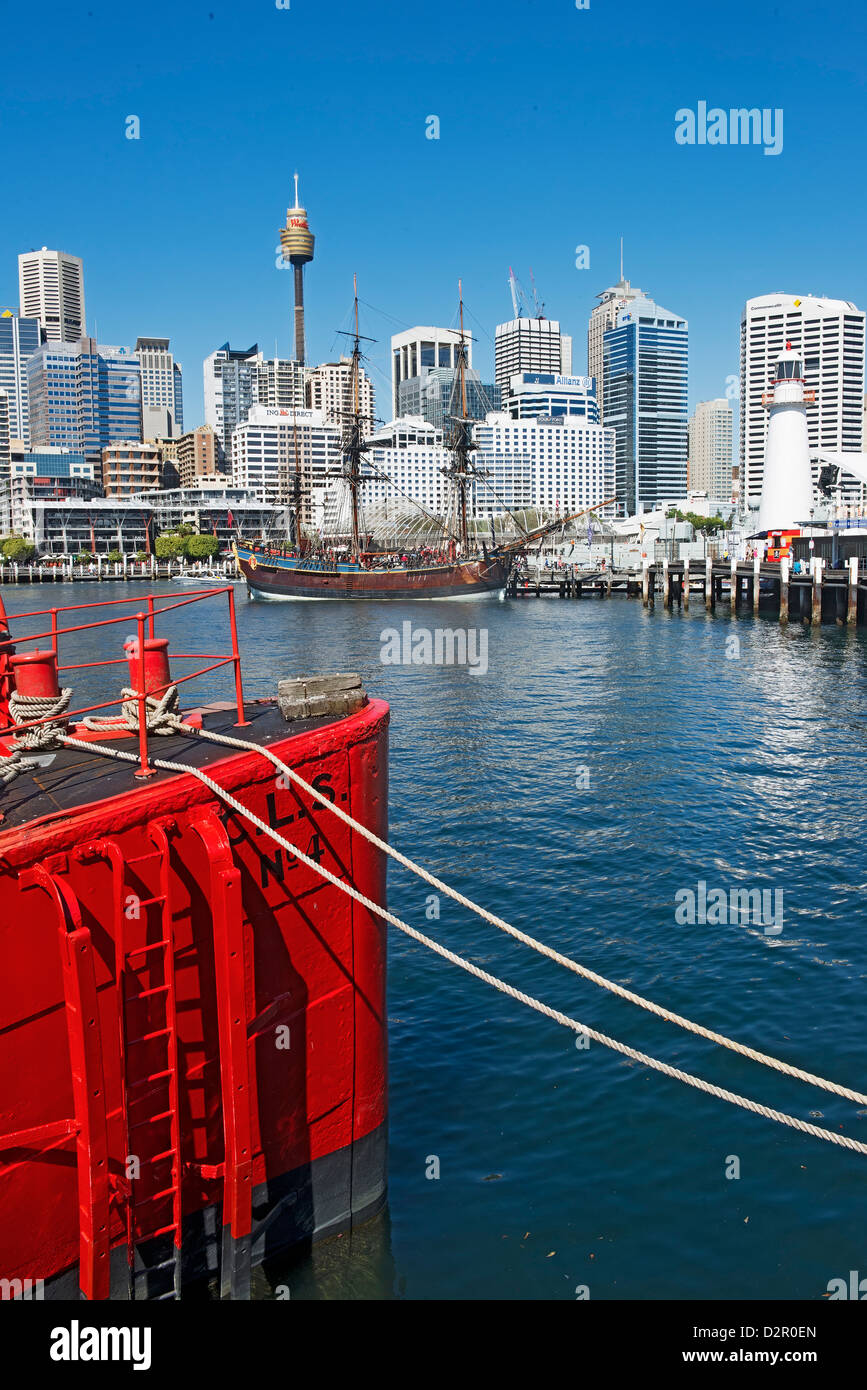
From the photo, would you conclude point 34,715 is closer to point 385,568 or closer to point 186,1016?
point 186,1016

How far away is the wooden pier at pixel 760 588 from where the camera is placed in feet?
216


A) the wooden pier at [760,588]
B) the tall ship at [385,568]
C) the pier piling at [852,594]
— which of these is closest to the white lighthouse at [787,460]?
the wooden pier at [760,588]

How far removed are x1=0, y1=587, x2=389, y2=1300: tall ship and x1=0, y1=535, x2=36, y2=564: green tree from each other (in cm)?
19881

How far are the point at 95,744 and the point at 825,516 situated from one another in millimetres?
88595

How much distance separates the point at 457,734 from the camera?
34.1m

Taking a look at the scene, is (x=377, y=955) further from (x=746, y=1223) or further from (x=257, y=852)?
(x=746, y=1223)

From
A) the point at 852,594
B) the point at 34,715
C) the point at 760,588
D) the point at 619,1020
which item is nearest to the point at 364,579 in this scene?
the point at 760,588

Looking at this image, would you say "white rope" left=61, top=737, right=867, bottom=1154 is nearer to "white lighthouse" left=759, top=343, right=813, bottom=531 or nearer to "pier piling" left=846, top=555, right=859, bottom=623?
"pier piling" left=846, top=555, right=859, bottom=623

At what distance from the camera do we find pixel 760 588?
3076 inches

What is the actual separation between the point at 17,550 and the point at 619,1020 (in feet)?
652

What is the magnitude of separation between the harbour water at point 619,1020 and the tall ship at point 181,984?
125 centimetres

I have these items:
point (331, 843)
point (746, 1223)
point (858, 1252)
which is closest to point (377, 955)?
point (331, 843)

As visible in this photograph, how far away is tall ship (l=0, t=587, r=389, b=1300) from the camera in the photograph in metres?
6.45
